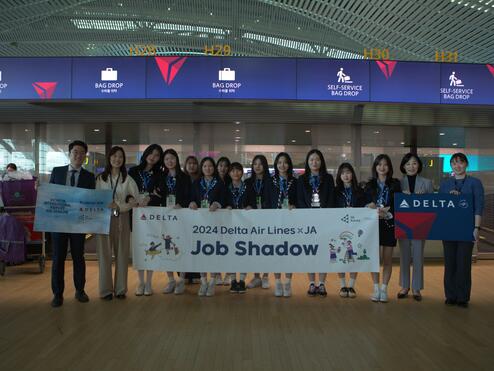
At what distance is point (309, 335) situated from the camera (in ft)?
13.0

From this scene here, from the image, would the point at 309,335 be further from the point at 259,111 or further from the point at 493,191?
the point at 493,191

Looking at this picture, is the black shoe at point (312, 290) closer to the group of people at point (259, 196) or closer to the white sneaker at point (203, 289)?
the group of people at point (259, 196)

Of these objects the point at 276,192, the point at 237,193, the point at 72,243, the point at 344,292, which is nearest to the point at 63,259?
the point at 72,243

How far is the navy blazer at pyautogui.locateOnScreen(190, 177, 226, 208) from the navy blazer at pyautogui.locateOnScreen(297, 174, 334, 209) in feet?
3.10

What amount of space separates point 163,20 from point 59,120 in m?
3.57

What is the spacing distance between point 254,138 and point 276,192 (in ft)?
11.8

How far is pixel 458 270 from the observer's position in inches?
202

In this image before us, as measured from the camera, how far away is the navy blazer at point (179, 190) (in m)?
5.60

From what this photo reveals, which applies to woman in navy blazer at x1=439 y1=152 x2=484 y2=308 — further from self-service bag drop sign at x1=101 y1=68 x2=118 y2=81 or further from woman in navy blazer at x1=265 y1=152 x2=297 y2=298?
self-service bag drop sign at x1=101 y1=68 x2=118 y2=81

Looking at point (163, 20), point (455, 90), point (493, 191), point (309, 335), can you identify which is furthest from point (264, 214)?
point (163, 20)

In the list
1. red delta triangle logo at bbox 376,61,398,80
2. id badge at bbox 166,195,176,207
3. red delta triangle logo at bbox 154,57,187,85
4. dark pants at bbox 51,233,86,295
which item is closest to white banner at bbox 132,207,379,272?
id badge at bbox 166,195,176,207

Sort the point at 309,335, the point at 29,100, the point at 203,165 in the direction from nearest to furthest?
the point at 309,335
the point at 203,165
the point at 29,100

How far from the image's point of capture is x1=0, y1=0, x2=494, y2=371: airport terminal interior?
3.64m

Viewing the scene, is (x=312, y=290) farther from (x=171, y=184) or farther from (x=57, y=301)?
(x=57, y=301)
